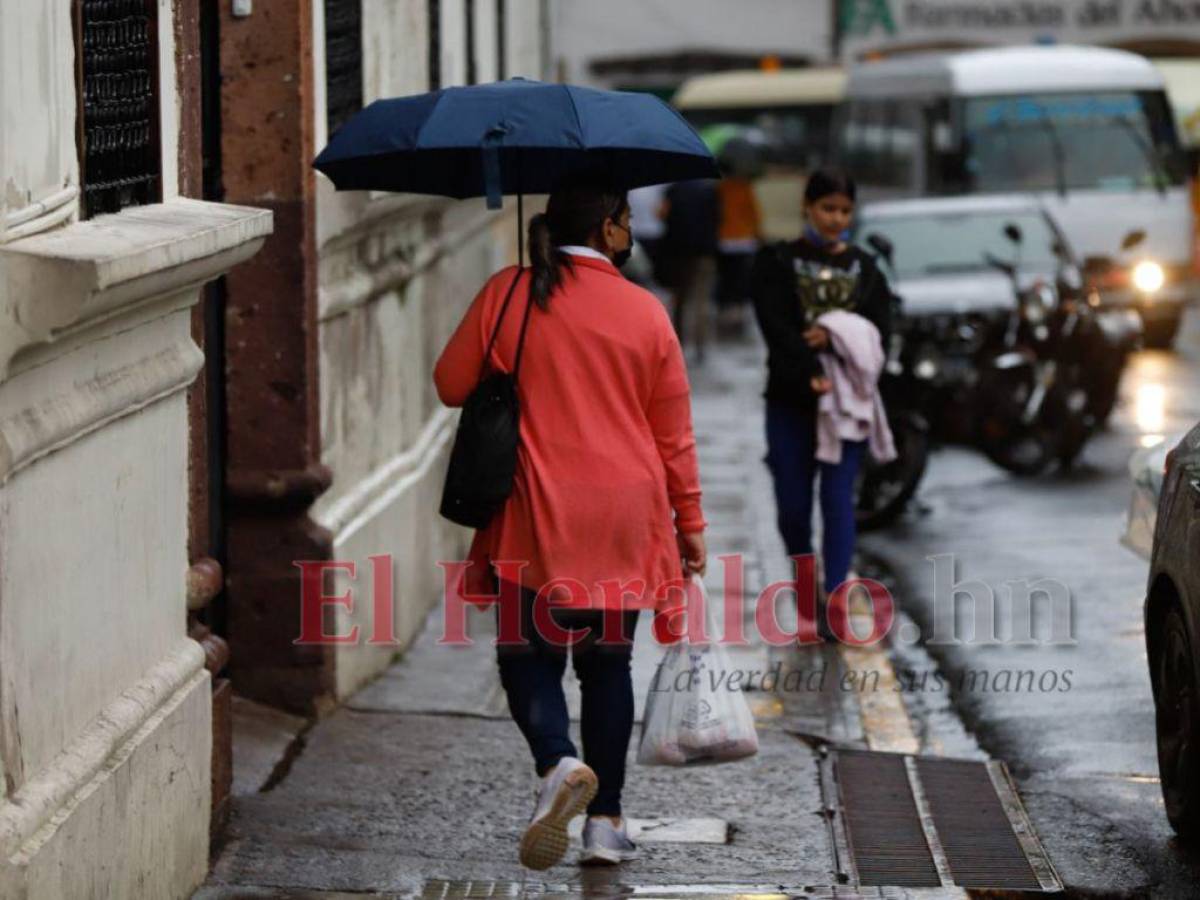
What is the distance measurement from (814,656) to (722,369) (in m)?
13.1

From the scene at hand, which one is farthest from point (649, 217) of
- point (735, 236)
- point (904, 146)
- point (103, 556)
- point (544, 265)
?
point (103, 556)

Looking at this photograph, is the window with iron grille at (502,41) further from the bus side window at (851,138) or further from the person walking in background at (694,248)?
the bus side window at (851,138)

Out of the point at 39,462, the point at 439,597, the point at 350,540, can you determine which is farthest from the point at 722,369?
the point at 39,462

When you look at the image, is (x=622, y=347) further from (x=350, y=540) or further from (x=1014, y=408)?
(x=1014, y=408)

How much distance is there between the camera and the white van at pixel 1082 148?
21.6 m

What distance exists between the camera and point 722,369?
22562 millimetres

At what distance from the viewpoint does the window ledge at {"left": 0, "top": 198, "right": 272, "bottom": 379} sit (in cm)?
435

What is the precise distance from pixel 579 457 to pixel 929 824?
1711 millimetres

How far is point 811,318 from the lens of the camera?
9.47 meters

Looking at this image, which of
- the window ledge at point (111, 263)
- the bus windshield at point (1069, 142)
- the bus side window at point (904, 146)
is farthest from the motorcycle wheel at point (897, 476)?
the bus side window at point (904, 146)

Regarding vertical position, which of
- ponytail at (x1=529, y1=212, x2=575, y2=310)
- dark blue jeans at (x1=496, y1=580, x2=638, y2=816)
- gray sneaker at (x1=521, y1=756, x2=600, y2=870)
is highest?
ponytail at (x1=529, y1=212, x2=575, y2=310)

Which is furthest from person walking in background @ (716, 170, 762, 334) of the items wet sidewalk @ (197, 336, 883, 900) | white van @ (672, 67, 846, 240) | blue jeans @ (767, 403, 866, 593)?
wet sidewalk @ (197, 336, 883, 900)

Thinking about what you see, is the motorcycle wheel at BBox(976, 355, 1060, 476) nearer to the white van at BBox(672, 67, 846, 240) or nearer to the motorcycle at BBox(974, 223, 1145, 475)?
the motorcycle at BBox(974, 223, 1145, 475)

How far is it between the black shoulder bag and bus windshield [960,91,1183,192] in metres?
16.3
